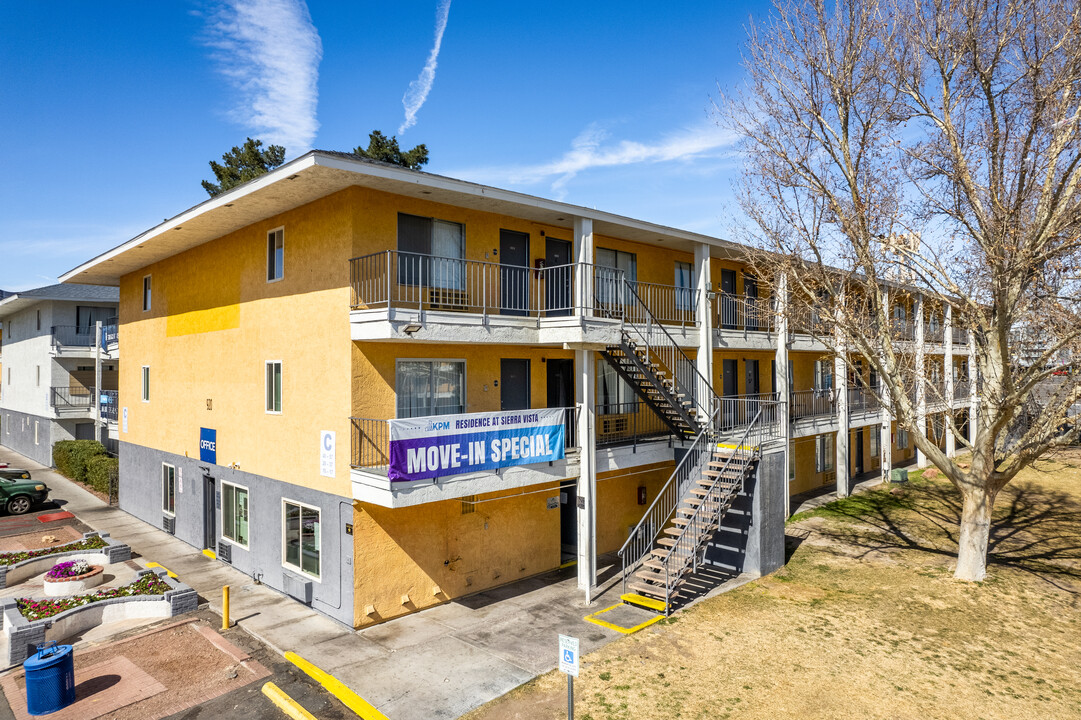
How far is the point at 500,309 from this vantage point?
15.6 meters

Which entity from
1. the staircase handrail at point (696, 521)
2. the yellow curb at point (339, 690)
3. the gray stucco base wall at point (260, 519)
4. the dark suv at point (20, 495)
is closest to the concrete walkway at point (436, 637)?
the yellow curb at point (339, 690)

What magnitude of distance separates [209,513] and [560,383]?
1103 centimetres

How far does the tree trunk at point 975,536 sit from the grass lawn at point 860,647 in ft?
1.54

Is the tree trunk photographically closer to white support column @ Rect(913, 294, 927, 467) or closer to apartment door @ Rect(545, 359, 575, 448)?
white support column @ Rect(913, 294, 927, 467)

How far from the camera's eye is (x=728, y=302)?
23.8m

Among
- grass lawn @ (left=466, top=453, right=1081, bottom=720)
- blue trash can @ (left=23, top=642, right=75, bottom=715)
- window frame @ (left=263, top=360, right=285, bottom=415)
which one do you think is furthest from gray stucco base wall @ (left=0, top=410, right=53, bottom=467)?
grass lawn @ (left=466, top=453, right=1081, bottom=720)

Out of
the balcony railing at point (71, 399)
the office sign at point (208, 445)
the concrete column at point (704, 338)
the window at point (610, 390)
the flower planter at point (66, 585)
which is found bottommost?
the flower planter at point (66, 585)

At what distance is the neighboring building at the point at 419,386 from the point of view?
13.5m

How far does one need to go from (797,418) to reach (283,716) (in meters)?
20.3

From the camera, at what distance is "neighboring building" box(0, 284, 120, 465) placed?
3228 centimetres

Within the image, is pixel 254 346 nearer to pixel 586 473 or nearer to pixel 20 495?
pixel 586 473

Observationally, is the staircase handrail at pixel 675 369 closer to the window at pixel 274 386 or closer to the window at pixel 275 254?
the window at pixel 275 254

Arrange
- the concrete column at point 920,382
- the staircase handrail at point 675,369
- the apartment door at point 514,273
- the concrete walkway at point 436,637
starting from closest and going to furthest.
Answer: the concrete walkway at point 436,637 < the apartment door at point 514,273 < the staircase handrail at point 675,369 < the concrete column at point 920,382

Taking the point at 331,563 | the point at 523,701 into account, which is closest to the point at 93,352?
the point at 331,563
